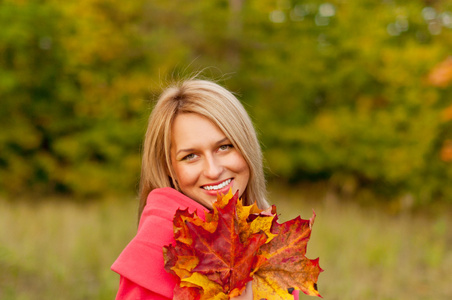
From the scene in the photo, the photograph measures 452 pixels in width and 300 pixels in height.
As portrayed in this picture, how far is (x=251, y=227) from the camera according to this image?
125cm

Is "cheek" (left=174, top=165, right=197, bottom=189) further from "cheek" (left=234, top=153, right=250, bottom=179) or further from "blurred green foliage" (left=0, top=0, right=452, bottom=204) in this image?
"blurred green foliage" (left=0, top=0, right=452, bottom=204)

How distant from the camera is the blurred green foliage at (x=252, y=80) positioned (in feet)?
28.0

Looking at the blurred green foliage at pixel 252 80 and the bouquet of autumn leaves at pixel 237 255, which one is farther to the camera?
the blurred green foliage at pixel 252 80

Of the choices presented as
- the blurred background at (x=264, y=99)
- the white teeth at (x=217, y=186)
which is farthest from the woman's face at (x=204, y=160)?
the blurred background at (x=264, y=99)

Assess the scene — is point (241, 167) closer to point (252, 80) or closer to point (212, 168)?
point (212, 168)

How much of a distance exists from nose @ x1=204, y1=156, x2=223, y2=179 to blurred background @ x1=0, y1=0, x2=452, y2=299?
5253 mm

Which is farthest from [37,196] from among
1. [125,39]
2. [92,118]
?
[125,39]

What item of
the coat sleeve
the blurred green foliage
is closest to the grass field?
the blurred green foliage

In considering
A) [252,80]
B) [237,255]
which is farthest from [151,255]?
[252,80]

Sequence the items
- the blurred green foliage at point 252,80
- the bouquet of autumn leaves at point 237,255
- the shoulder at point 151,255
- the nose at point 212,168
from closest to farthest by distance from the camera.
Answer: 1. the bouquet of autumn leaves at point 237,255
2. the shoulder at point 151,255
3. the nose at point 212,168
4. the blurred green foliage at point 252,80

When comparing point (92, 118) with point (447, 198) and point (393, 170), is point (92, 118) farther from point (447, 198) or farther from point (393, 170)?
point (447, 198)

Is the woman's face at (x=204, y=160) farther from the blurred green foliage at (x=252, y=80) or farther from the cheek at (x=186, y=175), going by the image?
the blurred green foliage at (x=252, y=80)

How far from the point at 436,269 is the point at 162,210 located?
17.5 ft

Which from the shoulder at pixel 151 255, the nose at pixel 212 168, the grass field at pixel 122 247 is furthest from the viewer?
the grass field at pixel 122 247
